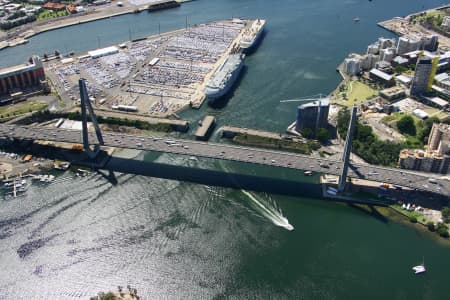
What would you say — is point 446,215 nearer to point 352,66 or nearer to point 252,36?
point 352,66

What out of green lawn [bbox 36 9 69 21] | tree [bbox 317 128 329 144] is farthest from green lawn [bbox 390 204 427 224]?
green lawn [bbox 36 9 69 21]

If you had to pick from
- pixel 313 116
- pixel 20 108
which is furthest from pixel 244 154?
pixel 20 108

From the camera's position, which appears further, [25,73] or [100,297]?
[25,73]

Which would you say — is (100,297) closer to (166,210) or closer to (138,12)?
(166,210)

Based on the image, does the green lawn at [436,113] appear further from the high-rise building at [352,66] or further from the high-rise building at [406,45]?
the high-rise building at [406,45]

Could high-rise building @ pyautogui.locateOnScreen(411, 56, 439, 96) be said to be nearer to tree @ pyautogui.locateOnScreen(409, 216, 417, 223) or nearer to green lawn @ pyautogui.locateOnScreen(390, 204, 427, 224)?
green lawn @ pyautogui.locateOnScreen(390, 204, 427, 224)

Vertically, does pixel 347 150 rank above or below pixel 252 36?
below

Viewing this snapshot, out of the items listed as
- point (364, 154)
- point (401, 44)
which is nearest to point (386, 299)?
point (364, 154)
